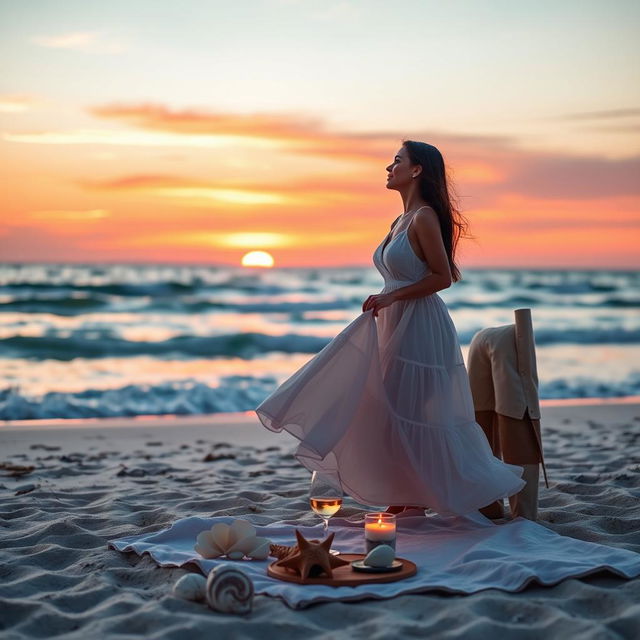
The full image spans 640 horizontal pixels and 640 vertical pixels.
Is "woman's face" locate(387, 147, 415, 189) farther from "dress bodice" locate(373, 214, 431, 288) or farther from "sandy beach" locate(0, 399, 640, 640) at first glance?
"sandy beach" locate(0, 399, 640, 640)

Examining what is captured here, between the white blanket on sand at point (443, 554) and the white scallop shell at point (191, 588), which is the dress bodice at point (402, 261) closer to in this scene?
the white blanket on sand at point (443, 554)

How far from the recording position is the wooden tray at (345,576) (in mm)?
3906

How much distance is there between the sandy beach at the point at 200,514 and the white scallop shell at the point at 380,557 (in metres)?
0.29

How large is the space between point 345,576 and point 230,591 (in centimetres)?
64

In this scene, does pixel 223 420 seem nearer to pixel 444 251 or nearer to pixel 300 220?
pixel 444 251

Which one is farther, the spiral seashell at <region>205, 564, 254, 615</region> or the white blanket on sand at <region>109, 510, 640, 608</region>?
the white blanket on sand at <region>109, 510, 640, 608</region>

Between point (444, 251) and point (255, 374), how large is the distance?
1037 centimetres

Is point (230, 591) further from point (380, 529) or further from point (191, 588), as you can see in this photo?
point (380, 529)

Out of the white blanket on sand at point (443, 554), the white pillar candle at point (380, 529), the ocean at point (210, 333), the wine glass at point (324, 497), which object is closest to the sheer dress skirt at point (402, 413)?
the white blanket on sand at point (443, 554)

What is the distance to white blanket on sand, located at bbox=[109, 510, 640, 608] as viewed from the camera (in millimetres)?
3859

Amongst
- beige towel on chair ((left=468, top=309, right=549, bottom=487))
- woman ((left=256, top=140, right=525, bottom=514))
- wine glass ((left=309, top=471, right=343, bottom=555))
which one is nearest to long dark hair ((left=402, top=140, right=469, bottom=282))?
woman ((left=256, top=140, right=525, bottom=514))

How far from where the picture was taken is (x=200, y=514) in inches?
217

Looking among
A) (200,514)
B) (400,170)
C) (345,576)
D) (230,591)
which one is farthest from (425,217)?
(230,591)

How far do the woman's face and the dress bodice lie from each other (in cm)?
23
